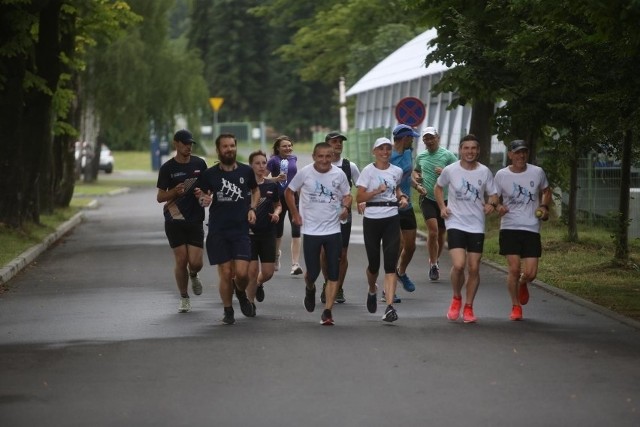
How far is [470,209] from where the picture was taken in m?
14.2

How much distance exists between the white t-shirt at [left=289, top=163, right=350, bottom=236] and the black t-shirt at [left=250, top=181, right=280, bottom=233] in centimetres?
117

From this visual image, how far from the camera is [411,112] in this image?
3158 cm

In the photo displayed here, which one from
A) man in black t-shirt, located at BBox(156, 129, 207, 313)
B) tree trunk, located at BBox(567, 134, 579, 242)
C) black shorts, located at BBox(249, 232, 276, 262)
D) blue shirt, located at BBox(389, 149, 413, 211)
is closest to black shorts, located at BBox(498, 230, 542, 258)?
black shorts, located at BBox(249, 232, 276, 262)

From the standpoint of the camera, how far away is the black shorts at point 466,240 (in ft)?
46.4

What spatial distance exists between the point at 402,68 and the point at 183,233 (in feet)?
120

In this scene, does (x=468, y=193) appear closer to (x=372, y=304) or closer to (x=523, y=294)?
(x=523, y=294)

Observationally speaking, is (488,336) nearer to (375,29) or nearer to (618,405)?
(618,405)

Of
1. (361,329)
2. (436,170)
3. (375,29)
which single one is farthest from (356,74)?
(361,329)

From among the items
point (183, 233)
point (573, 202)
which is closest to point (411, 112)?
point (573, 202)

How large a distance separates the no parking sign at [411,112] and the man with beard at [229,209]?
57.6ft

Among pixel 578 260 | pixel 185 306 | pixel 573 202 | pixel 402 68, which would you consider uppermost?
pixel 402 68

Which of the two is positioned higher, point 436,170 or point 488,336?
point 436,170

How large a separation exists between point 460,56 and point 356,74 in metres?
41.9

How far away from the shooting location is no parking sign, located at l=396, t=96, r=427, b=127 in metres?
31.5
